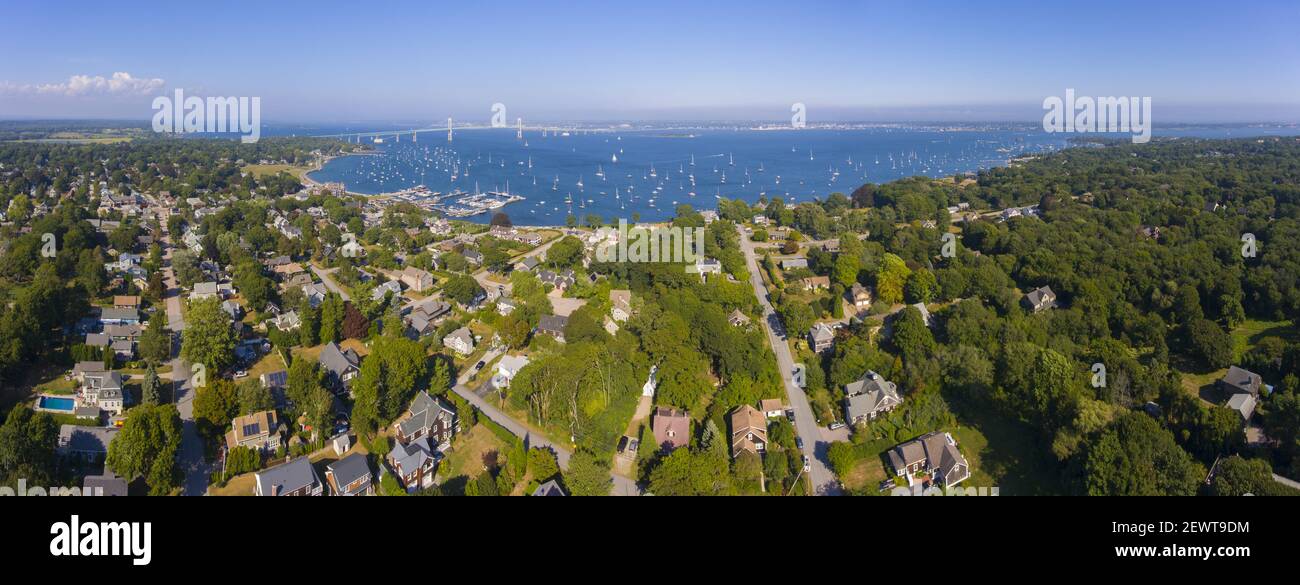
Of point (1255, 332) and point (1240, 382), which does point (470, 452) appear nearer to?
point (1240, 382)

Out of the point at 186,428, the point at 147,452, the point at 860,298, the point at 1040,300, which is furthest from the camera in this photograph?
the point at 860,298

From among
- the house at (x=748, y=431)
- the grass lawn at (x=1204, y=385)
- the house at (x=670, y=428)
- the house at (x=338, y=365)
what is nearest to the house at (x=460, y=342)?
the house at (x=338, y=365)

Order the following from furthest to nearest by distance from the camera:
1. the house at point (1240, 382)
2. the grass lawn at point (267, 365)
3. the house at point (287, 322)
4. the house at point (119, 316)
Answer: the house at point (287, 322) < the house at point (119, 316) < the grass lawn at point (267, 365) < the house at point (1240, 382)

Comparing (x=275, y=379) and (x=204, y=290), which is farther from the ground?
(x=204, y=290)

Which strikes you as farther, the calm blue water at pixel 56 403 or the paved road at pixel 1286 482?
the calm blue water at pixel 56 403

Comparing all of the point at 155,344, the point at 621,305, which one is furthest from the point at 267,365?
the point at 621,305

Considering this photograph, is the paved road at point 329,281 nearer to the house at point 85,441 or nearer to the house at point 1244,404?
the house at point 85,441

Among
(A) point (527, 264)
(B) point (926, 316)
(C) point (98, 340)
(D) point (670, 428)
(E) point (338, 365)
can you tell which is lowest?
(D) point (670, 428)

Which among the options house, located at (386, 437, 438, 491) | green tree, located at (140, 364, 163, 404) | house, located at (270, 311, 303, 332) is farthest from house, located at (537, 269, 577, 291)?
green tree, located at (140, 364, 163, 404)
